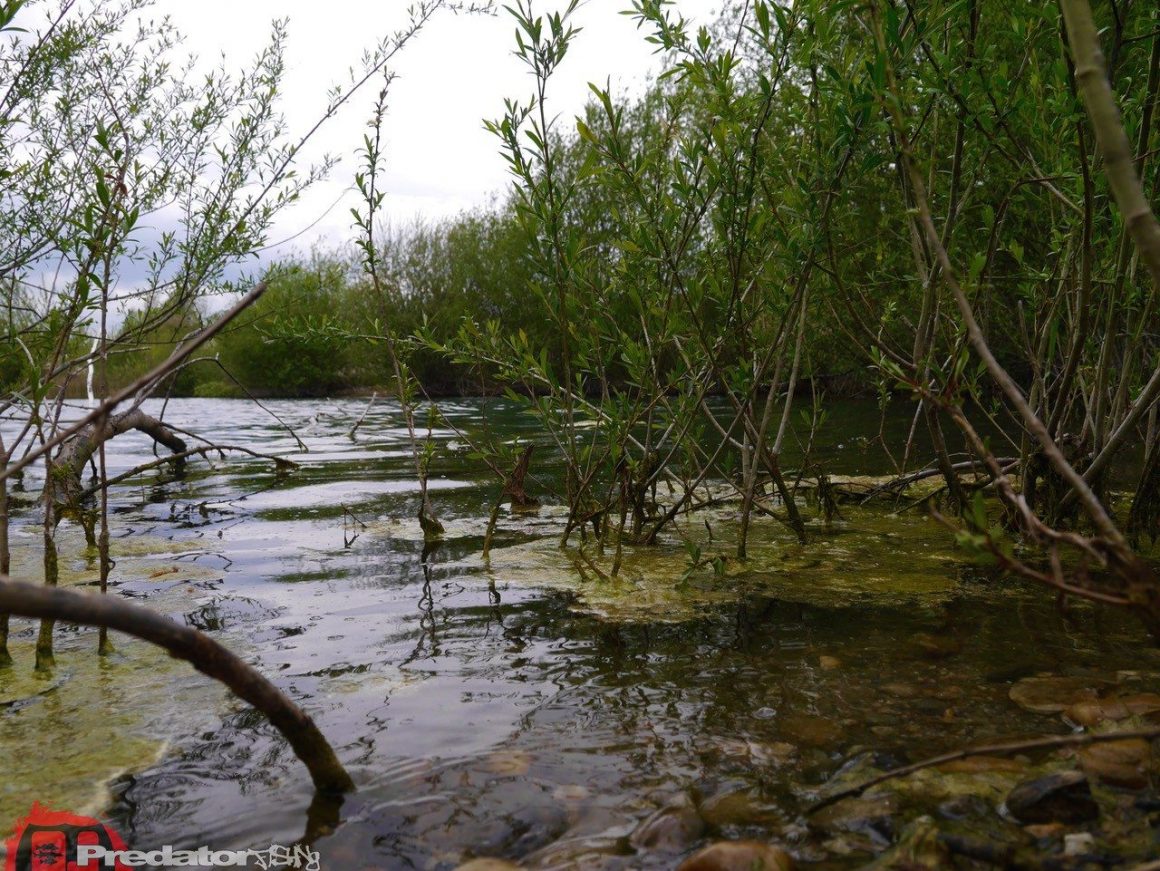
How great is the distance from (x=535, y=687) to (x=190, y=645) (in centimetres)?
164

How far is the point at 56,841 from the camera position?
2061mm

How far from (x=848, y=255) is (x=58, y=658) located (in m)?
5.44

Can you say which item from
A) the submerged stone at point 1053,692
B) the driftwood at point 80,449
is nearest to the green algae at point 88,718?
the driftwood at point 80,449

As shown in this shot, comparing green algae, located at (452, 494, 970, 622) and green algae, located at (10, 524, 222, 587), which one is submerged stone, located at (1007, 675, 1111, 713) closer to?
green algae, located at (452, 494, 970, 622)

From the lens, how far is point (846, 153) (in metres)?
3.60

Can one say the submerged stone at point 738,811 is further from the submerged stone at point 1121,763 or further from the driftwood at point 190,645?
the driftwood at point 190,645

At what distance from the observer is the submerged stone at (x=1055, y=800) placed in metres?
1.92

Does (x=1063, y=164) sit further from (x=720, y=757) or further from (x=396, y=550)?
(x=396, y=550)

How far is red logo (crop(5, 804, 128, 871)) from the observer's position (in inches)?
78.3

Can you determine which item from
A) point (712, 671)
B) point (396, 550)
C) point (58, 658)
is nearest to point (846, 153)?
Answer: point (712, 671)

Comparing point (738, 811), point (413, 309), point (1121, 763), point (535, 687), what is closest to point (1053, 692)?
point (1121, 763)

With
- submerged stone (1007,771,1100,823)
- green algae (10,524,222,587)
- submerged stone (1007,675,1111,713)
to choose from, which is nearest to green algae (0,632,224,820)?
green algae (10,524,222,587)

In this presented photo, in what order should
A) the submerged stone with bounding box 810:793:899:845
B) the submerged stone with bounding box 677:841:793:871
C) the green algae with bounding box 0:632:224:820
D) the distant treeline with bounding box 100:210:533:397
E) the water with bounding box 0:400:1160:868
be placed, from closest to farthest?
the submerged stone with bounding box 677:841:793:871
the submerged stone with bounding box 810:793:899:845
the water with bounding box 0:400:1160:868
the green algae with bounding box 0:632:224:820
the distant treeline with bounding box 100:210:533:397

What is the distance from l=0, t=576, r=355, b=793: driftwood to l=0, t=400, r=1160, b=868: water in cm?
18
